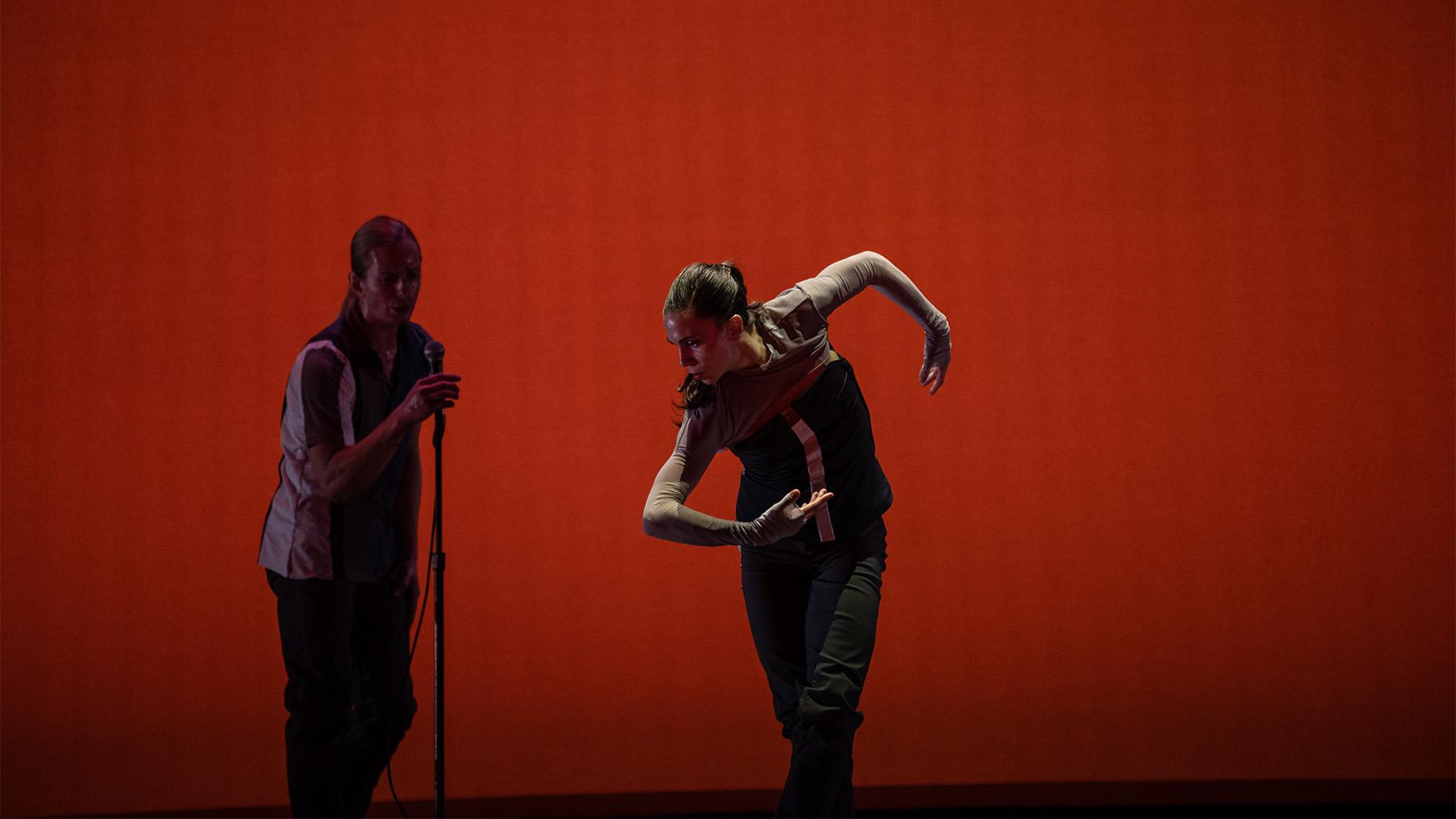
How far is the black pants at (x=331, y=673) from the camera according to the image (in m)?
2.24

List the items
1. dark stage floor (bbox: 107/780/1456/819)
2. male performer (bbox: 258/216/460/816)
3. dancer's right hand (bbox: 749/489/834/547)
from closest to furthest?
dancer's right hand (bbox: 749/489/834/547), male performer (bbox: 258/216/460/816), dark stage floor (bbox: 107/780/1456/819)

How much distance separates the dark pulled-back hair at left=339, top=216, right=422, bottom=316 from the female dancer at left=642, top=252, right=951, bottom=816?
0.57m

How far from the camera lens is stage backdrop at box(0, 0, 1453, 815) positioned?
3.26 m

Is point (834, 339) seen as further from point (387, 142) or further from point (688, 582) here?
point (387, 142)

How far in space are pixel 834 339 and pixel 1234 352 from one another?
1.17m

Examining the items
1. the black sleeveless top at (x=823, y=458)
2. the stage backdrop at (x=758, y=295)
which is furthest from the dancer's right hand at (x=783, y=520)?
the stage backdrop at (x=758, y=295)

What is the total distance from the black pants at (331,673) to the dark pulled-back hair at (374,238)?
0.63 m

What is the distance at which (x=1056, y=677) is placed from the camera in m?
3.38

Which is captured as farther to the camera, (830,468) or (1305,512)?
(1305,512)

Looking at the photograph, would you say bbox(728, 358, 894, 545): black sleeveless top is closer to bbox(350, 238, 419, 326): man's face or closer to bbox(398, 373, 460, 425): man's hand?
bbox(398, 373, 460, 425): man's hand

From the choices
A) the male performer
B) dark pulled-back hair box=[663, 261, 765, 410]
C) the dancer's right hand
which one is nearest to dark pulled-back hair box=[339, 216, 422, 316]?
the male performer

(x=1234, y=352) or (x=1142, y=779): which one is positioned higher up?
(x=1234, y=352)

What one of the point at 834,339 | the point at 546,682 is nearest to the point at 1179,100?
the point at 834,339

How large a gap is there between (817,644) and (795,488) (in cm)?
30
